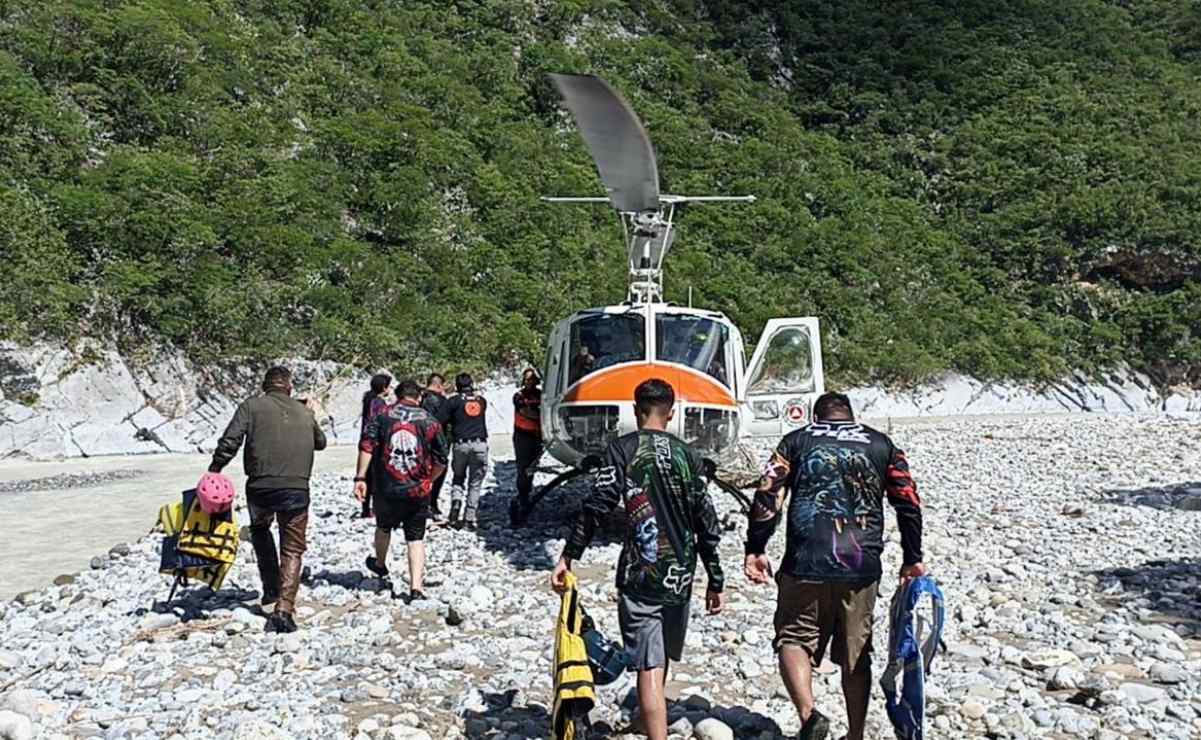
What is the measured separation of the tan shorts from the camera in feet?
Result: 13.9

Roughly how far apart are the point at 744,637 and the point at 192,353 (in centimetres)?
1931

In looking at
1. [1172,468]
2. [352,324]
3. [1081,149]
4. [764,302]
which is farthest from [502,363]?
[1081,149]

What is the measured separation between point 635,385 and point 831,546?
452cm

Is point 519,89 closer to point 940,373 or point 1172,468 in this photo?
point 940,373

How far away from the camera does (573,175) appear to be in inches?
1427

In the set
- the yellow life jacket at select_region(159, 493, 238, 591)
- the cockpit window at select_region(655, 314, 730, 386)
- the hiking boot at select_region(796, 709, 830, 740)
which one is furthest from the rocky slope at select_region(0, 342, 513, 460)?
the hiking boot at select_region(796, 709, 830, 740)

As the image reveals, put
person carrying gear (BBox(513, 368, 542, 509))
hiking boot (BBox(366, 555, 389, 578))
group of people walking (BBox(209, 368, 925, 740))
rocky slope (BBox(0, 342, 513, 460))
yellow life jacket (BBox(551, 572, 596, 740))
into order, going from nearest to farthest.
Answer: yellow life jacket (BBox(551, 572, 596, 740))
group of people walking (BBox(209, 368, 925, 740))
hiking boot (BBox(366, 555, 389, 578))
person carrying gear (BBox(513, 368, 542, 509))
rocky slope (BBox(0, 342, 513, 460))

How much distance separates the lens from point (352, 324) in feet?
81.6

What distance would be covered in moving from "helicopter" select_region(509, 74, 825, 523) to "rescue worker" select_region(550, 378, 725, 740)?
2.77 metres

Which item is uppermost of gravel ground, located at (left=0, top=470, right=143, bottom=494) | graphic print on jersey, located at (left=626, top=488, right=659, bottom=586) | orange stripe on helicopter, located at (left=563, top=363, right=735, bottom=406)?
orange stripe on helicopter, located at (left=563, top=363, right=735, bottom=406)

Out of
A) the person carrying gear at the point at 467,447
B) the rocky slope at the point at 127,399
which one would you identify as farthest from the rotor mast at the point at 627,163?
the rocky slope at the point at 127,399

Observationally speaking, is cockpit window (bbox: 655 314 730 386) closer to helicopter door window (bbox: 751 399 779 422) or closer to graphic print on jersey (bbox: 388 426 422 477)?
helicopter door window (bbox: 751 399 779 422)

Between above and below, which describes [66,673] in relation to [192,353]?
below

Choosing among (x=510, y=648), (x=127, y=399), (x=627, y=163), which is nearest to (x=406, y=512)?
(x=510, y=648)
